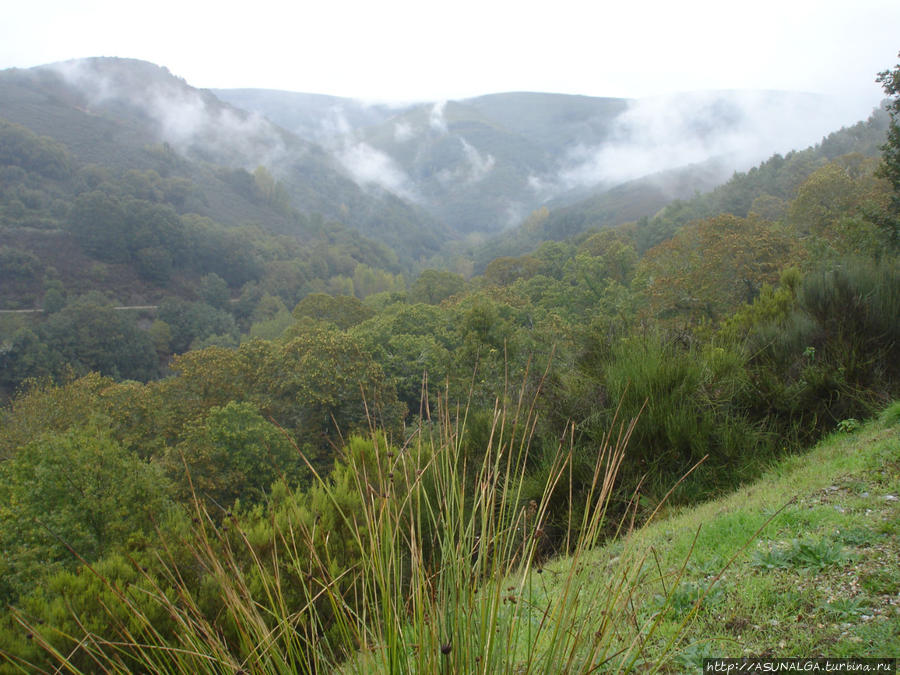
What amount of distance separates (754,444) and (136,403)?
16.6 meters

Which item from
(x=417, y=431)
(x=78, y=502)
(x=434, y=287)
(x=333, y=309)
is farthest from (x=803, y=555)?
(x=434, y=287)

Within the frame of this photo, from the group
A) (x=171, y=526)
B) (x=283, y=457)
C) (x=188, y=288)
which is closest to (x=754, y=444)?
(x=171, y=526)

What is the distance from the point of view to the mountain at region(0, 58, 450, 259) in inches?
4028

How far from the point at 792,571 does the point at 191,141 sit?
176404 millimetres

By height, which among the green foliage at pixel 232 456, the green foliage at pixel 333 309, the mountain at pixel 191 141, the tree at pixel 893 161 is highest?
the mountain at pixel 191 141

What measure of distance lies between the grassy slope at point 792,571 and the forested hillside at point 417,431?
0.26 meters

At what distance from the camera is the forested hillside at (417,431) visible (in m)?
1.57

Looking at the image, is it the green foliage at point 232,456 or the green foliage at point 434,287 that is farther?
the green foliage at point 434,287

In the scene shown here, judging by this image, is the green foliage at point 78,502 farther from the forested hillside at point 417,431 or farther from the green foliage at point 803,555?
the green foliage at point 803,555

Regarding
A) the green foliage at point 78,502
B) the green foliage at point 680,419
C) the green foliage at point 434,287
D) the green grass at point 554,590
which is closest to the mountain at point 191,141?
the green foliage at point 434,287

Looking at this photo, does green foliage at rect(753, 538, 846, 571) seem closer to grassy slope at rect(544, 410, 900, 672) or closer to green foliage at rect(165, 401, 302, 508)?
grassy slope at rect(544, 410, 900, 672)

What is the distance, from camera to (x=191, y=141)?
148875 mm

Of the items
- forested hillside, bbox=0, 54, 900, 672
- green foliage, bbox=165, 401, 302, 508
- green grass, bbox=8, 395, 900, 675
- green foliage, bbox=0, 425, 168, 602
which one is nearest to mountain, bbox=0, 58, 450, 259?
forested hillside, bbox=0, 54, 900, 672

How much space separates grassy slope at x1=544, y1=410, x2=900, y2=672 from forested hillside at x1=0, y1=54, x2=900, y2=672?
263mm
